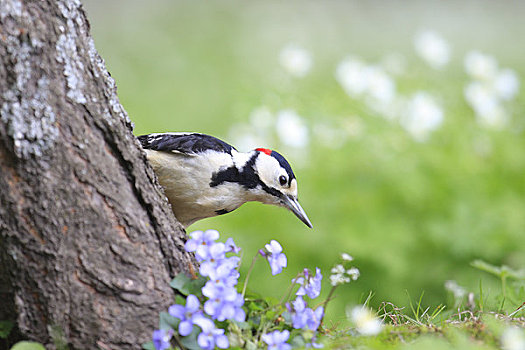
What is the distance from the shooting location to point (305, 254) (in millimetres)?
4625

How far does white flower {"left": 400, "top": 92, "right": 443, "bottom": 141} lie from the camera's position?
5277 millimetres

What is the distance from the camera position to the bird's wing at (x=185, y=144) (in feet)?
9.86

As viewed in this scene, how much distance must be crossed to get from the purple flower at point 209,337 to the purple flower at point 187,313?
29 mm

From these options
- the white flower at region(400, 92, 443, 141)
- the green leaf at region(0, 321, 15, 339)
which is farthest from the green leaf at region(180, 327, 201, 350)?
the white flower at region(400, 92, 443, 141)

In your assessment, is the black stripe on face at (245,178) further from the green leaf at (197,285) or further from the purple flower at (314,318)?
the purple flower at (314,318)

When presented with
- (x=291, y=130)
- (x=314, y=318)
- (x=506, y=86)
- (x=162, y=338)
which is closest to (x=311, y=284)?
(x=314, y=318)

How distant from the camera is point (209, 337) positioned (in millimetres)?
1765

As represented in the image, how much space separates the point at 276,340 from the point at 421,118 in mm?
3771

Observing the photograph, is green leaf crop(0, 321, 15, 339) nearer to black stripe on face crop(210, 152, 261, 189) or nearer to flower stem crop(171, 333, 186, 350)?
flower stem crop(171, 333, 186, 350)

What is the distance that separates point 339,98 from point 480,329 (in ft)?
12.6

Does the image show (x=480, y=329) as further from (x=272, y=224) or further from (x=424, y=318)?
(x=272, y=224)

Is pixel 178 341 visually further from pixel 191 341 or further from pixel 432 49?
pixel 432 49

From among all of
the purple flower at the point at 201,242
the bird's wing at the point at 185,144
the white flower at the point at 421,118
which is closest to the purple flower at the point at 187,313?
the purple flower at the point at 201,242

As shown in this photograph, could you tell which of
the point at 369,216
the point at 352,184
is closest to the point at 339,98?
the point at 352,184
